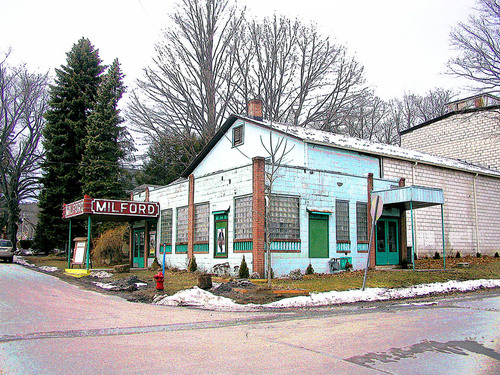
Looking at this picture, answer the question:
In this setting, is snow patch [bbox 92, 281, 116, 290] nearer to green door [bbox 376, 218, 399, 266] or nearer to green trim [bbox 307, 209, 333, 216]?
green trim [bbox 307, 209, 333, 216]

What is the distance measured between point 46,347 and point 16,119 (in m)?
46.6

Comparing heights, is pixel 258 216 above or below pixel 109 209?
below

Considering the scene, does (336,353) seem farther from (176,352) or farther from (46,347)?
(46,347)

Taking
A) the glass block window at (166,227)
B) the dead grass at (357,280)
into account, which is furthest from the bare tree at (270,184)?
the glass block window at (166,227)

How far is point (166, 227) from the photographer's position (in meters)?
25.6

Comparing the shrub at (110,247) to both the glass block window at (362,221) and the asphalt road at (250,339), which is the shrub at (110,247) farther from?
the asphalt road at (250,339)

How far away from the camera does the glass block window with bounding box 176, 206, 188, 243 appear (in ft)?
78.0

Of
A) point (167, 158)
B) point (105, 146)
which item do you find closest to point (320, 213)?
point (105, 146)

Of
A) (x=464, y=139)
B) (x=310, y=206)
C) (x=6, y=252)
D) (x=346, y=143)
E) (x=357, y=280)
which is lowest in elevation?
(x=357, y=280)

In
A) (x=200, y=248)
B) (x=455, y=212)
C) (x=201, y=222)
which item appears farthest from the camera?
(x=455, y=212)

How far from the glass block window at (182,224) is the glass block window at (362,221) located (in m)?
8.75

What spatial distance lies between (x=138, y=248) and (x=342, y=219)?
46.1 ft

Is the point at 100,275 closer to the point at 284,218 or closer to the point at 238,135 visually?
the point at 284,218

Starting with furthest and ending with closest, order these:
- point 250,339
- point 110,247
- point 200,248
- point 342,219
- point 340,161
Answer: point 110,247 → point 340,161 → point 200,248 → point 342,219 → point 250,339
